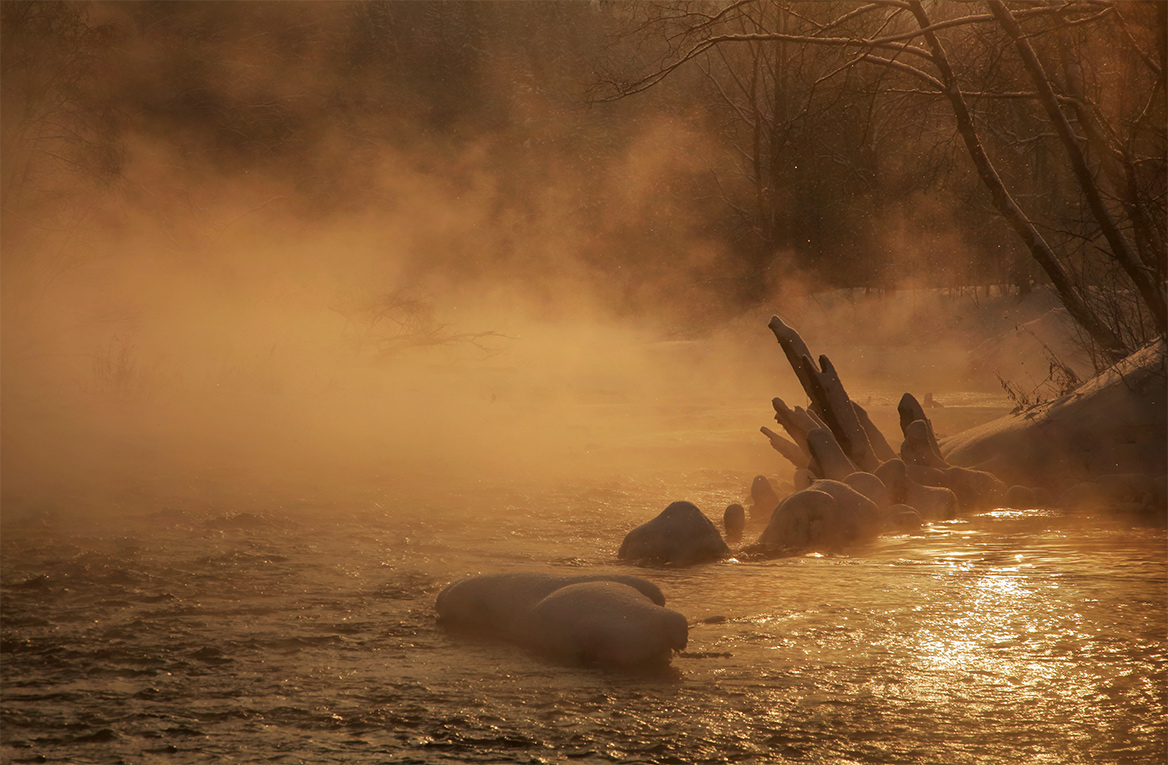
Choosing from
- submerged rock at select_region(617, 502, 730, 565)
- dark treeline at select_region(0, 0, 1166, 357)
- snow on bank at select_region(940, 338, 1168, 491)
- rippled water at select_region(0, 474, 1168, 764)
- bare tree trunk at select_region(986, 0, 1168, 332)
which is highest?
dark treeline at select_region(0, 0, 1166, 357)

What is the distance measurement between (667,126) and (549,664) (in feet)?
82.0

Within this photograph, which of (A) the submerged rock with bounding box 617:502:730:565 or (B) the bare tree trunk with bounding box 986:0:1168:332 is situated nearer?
(A) the submerged rock with bounding box 617:502:730:565

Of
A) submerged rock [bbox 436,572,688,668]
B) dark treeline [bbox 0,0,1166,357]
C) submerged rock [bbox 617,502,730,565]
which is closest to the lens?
submerged rock [bbox 436,572,688,668]

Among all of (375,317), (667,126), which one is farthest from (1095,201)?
(667,126)

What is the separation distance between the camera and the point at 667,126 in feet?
87.7

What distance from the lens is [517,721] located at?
8.03ft

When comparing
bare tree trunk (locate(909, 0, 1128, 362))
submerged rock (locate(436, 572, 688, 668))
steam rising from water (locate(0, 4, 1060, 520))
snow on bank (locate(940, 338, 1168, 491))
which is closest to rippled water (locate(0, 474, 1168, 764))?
submerged rock (locate(436, 572, 688, 668))

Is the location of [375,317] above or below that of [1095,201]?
above

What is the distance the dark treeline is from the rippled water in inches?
96.9

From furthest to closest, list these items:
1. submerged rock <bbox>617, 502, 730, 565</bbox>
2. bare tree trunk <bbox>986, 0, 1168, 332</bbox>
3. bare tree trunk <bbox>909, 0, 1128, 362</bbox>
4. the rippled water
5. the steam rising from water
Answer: the steam rising from water
bare tree trunk <bbox>909, 0, 1128, 362</bbox>
bare tree trunk <bbox>986, 0, 1168, 332</bbox>
submerged rock <bbox>617, 502, 730, 565</bbox>
the rippled water

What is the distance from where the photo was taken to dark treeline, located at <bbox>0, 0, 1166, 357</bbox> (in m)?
5.98

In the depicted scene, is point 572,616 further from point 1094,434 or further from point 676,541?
point 1094,434

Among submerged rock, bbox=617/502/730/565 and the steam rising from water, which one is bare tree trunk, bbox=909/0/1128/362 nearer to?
the steam rising from water

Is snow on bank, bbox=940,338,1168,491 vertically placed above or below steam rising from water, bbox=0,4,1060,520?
below
